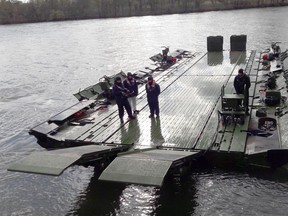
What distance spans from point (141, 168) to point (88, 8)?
67.2 meters

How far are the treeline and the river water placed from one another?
24.1 metres

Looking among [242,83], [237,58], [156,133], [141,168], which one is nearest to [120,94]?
[156,133]

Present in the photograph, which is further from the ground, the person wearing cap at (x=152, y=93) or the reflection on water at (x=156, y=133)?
the person wearing cap at (x=152, y=93)

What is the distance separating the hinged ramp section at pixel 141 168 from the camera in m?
7.26

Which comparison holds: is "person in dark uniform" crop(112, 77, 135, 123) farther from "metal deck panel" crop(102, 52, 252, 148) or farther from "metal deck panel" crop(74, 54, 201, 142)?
"metal deck panel" crop(102, 52, 252, 148)

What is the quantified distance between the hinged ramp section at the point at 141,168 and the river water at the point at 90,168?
4.22ft

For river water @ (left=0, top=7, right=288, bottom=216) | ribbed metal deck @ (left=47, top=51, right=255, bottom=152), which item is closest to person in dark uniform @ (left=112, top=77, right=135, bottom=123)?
ribbed metal deck @ (left=47, top=51, right=255, bottom=152)

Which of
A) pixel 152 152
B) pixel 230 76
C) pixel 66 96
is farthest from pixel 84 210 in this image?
pixel 66 96

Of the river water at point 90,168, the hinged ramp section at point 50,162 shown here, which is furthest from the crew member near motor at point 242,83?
the hinged ramp section at point 50,162

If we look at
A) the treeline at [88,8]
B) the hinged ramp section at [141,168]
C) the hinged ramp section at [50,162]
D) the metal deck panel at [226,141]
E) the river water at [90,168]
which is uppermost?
the treeline at [88,8]

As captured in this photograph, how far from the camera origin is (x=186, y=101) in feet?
44.5

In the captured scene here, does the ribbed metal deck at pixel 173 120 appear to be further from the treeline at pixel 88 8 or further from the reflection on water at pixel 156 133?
the treeline at pixel 88 8

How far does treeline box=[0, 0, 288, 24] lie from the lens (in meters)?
66.1

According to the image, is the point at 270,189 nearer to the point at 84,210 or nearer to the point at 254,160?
the point at 254,160
